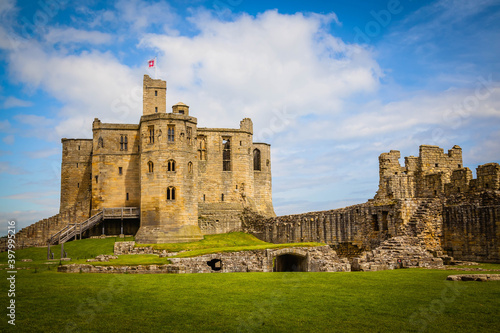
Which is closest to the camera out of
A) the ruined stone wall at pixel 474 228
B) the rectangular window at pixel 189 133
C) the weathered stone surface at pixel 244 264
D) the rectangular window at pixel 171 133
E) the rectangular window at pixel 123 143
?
the weathered stone surface at pixel 244 264

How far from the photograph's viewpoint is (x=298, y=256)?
31.1m

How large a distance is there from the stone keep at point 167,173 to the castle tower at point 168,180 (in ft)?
0.30

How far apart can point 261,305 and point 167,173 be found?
3067 centimetres

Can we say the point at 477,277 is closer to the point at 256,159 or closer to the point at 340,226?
the point at 340,226

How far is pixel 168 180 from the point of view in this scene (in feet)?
142

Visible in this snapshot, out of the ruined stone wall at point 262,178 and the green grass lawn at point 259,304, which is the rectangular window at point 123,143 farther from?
the green grass lawn at point 259,304

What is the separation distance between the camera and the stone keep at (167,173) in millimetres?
43250

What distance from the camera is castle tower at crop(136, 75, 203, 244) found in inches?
1674

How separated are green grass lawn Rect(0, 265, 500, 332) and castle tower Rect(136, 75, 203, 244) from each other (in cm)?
2245

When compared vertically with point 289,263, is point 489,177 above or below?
above

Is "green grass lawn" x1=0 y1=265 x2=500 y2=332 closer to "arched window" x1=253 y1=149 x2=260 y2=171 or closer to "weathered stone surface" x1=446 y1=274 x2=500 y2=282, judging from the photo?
"weathered stone surface" x1=446 y1=274 x2=500 y2=282

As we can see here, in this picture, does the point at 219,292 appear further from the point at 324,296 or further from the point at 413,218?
the point at 413,218

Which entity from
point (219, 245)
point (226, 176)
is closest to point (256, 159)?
point (226, 176)

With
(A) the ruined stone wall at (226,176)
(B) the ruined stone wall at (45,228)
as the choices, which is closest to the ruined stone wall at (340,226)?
(A) the ruined stone wall at (226,176)
